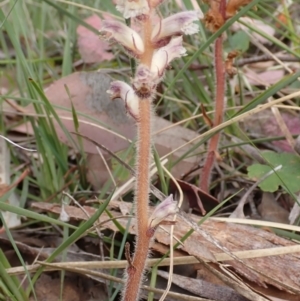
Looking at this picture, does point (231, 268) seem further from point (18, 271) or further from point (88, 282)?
point (18, 271)

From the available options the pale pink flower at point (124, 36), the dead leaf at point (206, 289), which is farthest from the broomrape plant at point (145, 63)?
the dead leaf at point (206, 289)

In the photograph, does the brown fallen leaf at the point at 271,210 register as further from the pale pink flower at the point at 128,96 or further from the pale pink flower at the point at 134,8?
the pale pink flower at the point at 134,8

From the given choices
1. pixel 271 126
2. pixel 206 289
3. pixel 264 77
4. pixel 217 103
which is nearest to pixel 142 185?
pixel 206 289

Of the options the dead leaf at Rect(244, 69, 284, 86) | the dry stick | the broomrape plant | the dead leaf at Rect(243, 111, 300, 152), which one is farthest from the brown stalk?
the dead leaf at Rect(244, 69, 284, 86)

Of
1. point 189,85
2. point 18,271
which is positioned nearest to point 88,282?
point 18,271

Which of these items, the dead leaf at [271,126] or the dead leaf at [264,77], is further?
the dead leaf at [264,77]

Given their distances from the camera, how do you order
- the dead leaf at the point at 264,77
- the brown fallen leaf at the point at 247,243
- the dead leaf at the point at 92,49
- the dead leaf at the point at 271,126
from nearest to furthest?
the brown fallen leaf at the point at 247,243, the dead leaf at the point at 271,126, the dead leaf at the point at 264,77, the dead leaf at the point at 92,49

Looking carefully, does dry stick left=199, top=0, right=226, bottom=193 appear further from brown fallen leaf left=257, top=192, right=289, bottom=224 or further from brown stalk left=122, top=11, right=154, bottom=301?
brown stalk left=122, top=11, right=154, bottom=301
